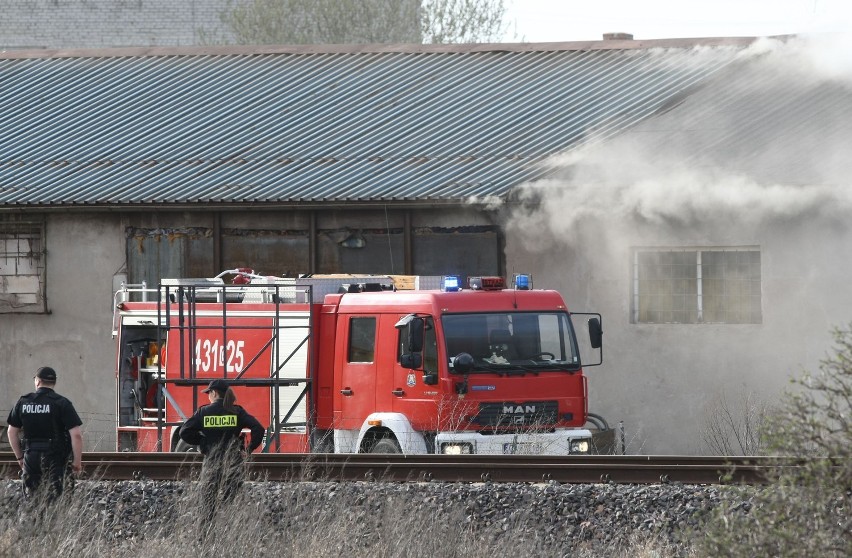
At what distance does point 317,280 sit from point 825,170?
735 centimetres

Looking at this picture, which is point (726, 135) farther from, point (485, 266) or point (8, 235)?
point (8, 235)

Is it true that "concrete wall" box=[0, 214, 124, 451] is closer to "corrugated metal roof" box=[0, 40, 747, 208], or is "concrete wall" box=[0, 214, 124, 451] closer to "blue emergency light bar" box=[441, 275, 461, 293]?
"corrugated metal roof" box=[0, 40, 747, 208]

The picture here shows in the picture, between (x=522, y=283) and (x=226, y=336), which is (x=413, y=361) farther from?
(x=226, y=336)

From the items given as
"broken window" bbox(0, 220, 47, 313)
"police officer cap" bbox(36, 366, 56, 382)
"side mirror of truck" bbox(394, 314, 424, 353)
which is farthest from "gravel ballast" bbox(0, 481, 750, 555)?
"broken window" bbox(0, 220, 47, 313)

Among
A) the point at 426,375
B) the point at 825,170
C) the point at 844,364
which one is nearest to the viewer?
the point at 844,364

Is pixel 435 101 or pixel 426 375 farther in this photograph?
pixel 435 101

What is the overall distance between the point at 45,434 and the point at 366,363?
15.0 feet

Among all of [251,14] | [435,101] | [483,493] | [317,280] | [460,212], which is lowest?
[483,493]

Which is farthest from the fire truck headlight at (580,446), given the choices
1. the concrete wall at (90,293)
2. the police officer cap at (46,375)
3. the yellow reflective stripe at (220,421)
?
the concrete wall at (90,293)

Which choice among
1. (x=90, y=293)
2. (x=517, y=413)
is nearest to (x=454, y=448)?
(x=517, y=413)

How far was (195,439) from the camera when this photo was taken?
10.4 metres

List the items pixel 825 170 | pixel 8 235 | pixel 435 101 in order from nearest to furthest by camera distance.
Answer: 1. pixel 825 170
2. pixel 8 235
3. pixel 435 101

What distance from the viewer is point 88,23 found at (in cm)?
4584

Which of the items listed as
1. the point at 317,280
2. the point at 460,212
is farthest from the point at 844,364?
the point at 460,212
